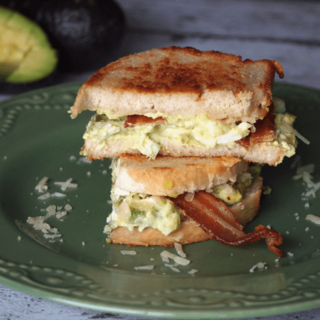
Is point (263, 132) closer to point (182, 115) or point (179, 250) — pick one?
point (182, 115)

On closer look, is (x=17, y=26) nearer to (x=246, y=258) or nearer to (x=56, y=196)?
(x=56, y=196)

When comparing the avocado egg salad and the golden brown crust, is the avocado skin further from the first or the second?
the avocado egg salad

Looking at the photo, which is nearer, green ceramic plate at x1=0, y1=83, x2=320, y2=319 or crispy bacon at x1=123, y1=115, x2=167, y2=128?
green ceramic plate at x1=0, y1=83, x2=320, y2=319

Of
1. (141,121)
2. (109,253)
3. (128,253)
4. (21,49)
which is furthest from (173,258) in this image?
(21,49)

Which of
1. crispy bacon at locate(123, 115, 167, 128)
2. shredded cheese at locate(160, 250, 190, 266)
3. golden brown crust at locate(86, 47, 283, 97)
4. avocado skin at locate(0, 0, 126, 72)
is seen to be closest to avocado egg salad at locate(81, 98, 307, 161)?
crispy bacon at locate(123, 115, 167, 128)

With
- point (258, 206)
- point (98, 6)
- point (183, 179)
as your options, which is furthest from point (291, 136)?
point (98, 6)
